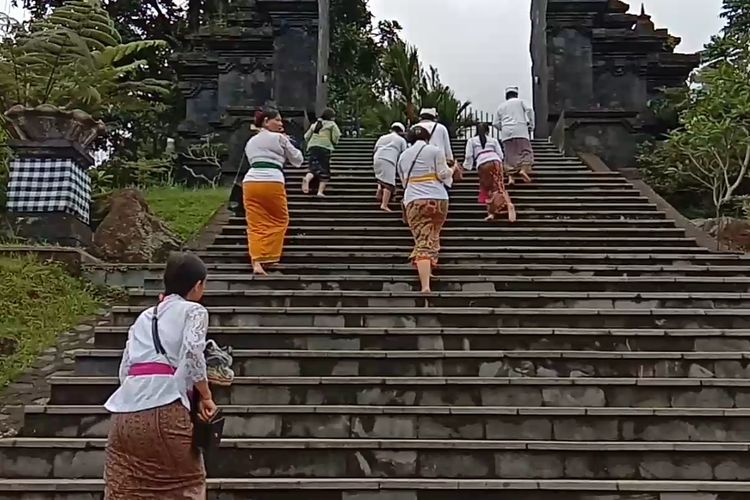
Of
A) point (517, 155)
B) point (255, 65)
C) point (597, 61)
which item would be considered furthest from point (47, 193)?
point (597, 61)

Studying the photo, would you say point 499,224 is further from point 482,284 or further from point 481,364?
point 481,364

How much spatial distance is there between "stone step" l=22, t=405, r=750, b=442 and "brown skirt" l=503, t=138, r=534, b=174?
657 cm

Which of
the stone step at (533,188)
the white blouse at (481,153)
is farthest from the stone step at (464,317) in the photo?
the stone step at (533,188)

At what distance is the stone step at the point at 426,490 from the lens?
526 centimetres

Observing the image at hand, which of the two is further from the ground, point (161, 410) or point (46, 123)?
point (46, 123)

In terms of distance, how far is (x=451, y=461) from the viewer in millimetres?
5609

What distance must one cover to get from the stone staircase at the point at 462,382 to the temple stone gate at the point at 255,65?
9.61 m

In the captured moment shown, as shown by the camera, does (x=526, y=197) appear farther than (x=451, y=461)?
Yes

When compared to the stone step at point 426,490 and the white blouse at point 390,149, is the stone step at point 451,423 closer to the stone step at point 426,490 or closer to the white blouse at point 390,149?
the stone step at point 426,490

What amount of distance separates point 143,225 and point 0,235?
1.44 metres

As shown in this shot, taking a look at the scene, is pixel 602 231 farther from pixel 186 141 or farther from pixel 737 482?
pixel 186 141

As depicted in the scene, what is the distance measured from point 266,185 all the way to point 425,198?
4.36 feet

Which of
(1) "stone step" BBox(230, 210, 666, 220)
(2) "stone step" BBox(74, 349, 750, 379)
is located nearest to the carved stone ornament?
(1) "stone step" BBox(230, 210, 666, 220)

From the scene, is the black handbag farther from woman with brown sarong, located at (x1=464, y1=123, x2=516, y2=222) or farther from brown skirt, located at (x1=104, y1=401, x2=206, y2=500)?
woman with brown sarong, located at (x1=464, y1=123, x2=516, y2=222)
